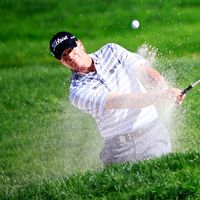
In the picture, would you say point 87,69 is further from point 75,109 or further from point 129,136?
point 75,109

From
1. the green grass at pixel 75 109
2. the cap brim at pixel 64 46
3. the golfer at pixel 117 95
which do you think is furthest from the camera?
the cap brim at pixel 64 46

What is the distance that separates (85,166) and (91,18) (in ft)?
40.9

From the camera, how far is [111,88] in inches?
360

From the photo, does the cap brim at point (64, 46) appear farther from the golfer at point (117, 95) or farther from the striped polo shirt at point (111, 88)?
the striped polo shirt at point (111, 88)

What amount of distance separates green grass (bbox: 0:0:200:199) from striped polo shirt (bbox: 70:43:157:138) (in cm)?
57

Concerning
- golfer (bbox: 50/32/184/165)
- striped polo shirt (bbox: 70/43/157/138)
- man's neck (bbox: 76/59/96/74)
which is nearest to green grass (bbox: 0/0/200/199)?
golfer (bbox: 50/32/184/165)

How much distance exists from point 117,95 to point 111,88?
0.85 feet

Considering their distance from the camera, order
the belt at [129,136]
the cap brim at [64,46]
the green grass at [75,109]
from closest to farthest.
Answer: the green grass at [75,109], the cap brim at [64,46], the belt at [129,136]

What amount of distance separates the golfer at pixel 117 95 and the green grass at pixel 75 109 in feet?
1.49

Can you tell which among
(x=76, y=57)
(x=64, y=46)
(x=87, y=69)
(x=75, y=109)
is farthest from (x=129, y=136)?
(x=75, y=109)

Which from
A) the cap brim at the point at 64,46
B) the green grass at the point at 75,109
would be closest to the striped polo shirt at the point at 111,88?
the cap brim at the point at 64,46

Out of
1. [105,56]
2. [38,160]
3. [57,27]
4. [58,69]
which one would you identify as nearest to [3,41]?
[57,27]

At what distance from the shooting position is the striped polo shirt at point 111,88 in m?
8.99

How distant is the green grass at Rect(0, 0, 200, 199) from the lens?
27.1ft
